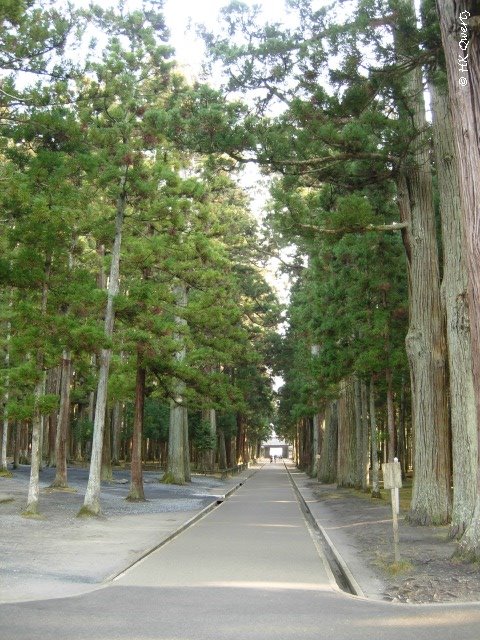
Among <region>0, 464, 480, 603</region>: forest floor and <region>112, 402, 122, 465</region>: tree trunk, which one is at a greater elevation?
<region>112, 402, 122, 465</region>: tree trunk

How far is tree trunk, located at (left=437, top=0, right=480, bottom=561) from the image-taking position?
950 centimetres

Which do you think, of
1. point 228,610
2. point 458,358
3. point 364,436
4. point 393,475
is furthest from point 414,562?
point 364,436

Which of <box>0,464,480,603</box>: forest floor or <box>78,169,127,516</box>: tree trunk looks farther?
<box>78,169,127,516</box>: tree trunk

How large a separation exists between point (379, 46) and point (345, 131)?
167 cm

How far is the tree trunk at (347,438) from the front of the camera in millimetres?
32875

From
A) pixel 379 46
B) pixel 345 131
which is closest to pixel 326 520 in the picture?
pixel 345 131

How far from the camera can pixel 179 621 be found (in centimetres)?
715

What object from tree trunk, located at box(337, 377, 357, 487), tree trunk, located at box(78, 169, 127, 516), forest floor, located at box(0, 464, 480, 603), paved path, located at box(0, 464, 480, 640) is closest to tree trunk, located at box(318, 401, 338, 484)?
tree trunk, located at box(337, 377, 357, 487)

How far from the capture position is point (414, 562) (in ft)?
36.6

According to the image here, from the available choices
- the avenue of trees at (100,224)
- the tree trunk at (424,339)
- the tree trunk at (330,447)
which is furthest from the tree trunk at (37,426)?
the tree trunk at (330,447)

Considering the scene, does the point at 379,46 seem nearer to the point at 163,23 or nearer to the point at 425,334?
the point at 425,334

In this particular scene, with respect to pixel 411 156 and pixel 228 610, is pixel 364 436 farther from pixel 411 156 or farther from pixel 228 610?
pixel 228 610

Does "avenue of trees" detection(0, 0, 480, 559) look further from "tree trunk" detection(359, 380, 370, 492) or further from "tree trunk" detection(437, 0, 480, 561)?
"tree trunk" detection(359, 380, 370, 492)

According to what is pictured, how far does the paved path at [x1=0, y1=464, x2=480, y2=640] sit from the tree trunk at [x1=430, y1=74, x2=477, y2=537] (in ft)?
11.3
